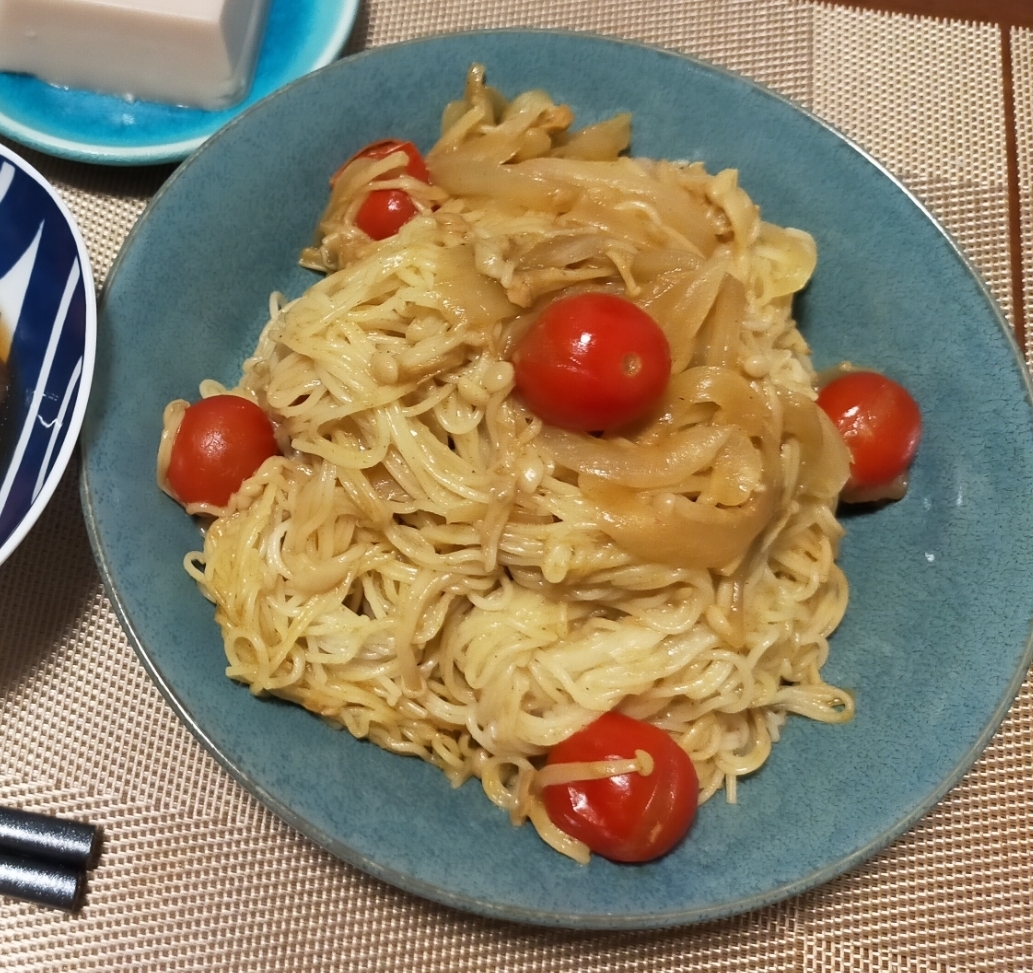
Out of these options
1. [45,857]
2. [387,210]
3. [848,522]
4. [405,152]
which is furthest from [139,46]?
[848,522]

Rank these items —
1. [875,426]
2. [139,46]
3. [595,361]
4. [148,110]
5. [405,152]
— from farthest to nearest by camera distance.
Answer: [148,110] → [139,46] → [405,152] → [875,426] → [595,361]

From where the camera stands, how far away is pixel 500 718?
1.99 m

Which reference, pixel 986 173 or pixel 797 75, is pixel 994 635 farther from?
pixel 797 75

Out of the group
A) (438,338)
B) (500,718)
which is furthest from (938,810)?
(438,338)

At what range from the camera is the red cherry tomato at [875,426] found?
2.26m

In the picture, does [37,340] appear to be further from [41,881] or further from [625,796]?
[625,796]

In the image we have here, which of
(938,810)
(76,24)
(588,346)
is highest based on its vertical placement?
(76,24)

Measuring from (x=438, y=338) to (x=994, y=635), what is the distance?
146 centimetres

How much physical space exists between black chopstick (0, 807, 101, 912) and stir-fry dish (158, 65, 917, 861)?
0.60 meters

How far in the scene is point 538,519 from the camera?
78.7 inches

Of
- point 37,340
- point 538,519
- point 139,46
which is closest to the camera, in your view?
point 538,519

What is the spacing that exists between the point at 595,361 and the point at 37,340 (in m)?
1.33

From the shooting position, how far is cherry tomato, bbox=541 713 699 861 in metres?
1.83

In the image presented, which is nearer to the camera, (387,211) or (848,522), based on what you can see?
(387,211)
